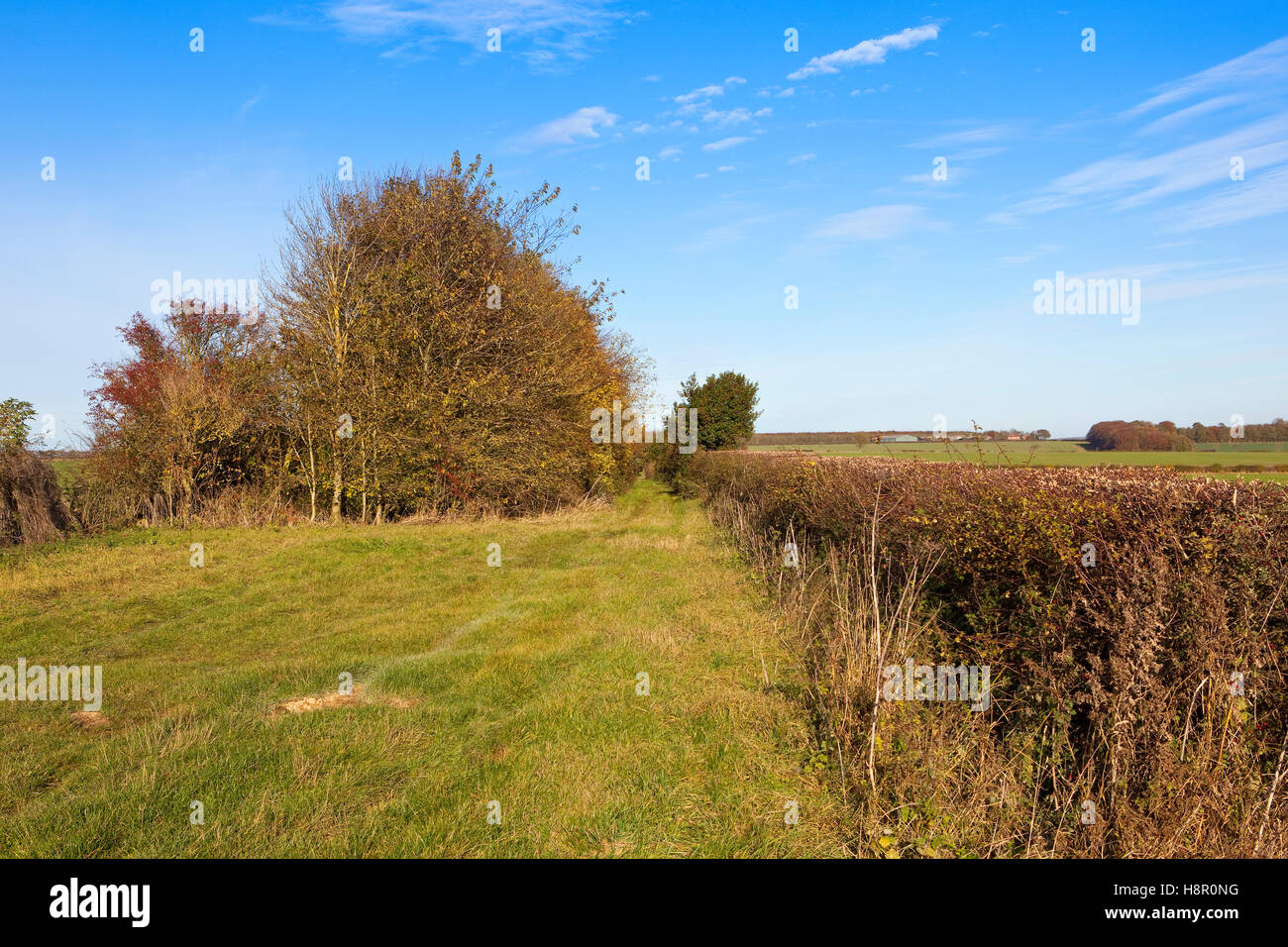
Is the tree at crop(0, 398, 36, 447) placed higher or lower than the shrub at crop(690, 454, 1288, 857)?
higher

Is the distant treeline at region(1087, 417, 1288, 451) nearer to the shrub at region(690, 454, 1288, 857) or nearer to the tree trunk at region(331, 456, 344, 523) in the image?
the shrub at region(690, 454, 1288, 857)

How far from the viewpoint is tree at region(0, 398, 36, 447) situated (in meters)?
13.8

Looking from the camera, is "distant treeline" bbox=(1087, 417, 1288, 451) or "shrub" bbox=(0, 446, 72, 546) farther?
"distant treeline" bbox=(1087, 417, 1288, 451)

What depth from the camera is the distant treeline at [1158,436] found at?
1680 centimetres

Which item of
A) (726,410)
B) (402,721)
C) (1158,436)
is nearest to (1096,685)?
(402,721)

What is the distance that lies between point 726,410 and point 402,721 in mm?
31055

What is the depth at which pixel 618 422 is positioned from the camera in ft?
95.5

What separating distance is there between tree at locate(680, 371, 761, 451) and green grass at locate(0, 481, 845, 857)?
2407cm

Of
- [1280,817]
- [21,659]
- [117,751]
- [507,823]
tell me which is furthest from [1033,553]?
[21,659]

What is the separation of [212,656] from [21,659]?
5.62ft

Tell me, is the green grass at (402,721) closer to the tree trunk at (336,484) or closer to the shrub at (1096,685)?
the shrub at (1096,685)

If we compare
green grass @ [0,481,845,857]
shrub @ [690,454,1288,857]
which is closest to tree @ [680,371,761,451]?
green grass @ [0,481,845,857]

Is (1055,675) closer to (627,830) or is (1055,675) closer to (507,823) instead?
(627,830)
